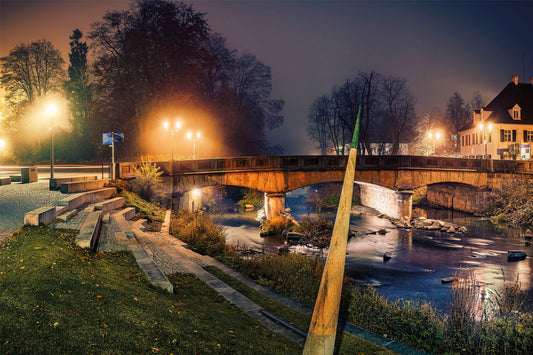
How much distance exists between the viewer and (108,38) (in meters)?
38.5

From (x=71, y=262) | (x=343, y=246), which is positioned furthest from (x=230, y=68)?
(x=343, y=246)

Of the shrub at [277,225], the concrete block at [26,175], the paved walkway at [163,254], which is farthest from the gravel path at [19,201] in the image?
the shrub at [277,225]

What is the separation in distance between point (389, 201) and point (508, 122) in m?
23.3

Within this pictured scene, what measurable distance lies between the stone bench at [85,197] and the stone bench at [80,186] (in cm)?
63

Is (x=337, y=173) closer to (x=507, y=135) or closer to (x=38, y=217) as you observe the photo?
(x=38, y=217)

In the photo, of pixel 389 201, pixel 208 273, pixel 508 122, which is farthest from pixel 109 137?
pixel 508 122

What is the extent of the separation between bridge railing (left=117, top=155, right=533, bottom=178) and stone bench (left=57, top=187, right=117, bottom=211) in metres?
4.33

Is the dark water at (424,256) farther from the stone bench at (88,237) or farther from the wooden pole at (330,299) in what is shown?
the stone bench at (88,237)

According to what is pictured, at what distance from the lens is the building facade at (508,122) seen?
156ft

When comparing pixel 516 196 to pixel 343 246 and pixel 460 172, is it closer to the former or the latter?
pixel 460 172

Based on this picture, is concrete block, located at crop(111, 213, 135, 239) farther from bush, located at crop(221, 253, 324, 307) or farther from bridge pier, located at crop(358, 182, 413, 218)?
bridge pier, located at crop(358, 182, 413, 218)

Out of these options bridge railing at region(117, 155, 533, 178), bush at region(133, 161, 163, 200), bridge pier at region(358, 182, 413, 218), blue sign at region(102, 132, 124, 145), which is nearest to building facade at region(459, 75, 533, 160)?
bridge railing at region(117, 155, 533, 178)

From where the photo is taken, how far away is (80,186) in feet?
58.3

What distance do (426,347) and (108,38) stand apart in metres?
39.8
